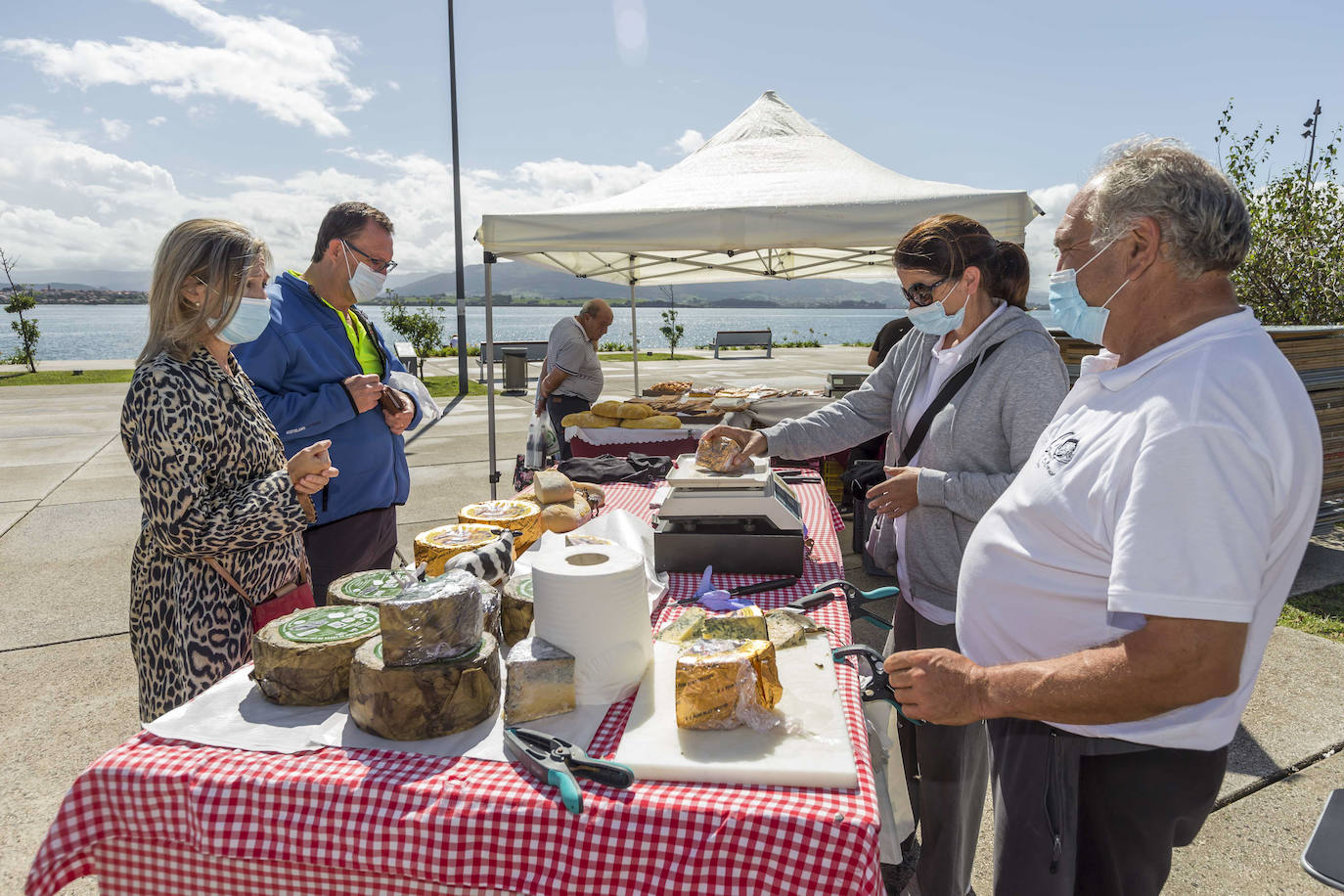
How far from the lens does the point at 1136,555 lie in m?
1.08

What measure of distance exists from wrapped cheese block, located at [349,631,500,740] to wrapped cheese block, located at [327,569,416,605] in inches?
11.1

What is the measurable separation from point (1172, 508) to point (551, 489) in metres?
2.13

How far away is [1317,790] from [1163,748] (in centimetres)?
241

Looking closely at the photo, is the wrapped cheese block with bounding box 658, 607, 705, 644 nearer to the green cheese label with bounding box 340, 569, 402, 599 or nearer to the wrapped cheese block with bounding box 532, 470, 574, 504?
the green cheese label with bounding box 340, 569, 402, 599

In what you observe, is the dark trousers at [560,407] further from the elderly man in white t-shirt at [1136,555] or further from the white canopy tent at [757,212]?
the elderly man in white t-shirt at [1136,555]

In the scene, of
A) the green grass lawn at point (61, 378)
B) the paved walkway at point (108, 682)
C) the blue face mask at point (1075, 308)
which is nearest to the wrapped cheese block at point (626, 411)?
the paved walkway at point (108, 682)

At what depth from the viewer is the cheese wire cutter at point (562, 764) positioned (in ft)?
3.78

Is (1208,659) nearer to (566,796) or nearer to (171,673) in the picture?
(566,796)

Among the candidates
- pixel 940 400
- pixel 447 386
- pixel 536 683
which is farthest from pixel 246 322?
pixel 447 386

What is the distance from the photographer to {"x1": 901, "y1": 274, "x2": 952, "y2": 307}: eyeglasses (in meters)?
2.28

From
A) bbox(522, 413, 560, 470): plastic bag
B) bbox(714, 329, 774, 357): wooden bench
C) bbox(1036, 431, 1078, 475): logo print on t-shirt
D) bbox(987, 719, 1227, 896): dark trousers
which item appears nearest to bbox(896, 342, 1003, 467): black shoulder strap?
bbox(1036, 431, 1078, 475): logo print on t-shirt

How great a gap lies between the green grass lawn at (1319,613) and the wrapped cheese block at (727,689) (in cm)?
470

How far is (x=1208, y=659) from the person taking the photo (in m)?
1.08

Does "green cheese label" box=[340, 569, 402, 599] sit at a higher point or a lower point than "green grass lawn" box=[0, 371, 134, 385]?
higher
